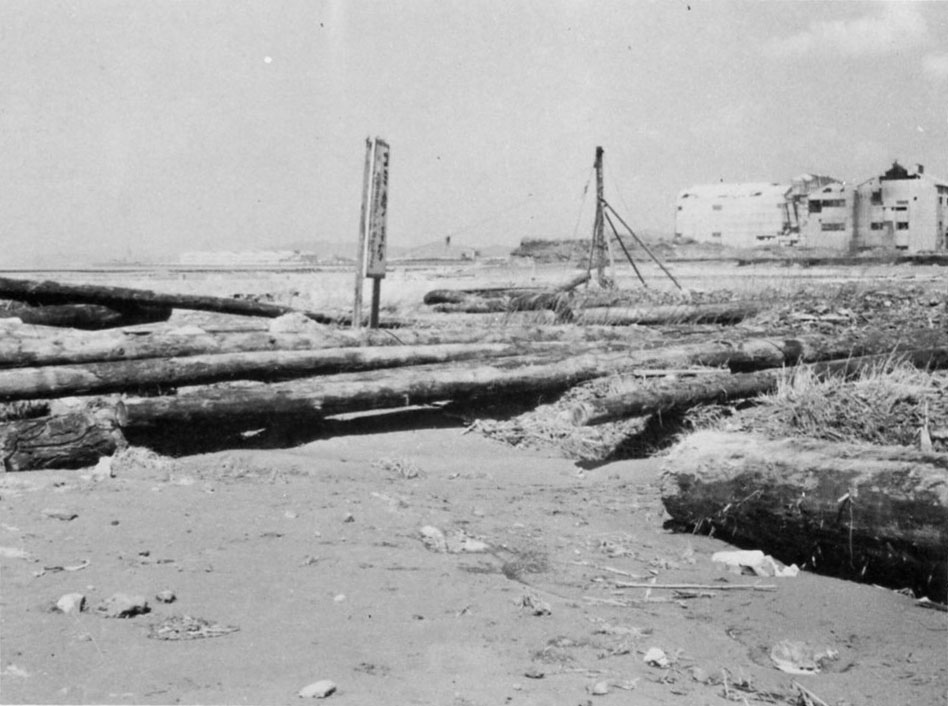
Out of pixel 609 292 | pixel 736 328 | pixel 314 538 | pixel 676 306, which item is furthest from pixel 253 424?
pixel 609 292

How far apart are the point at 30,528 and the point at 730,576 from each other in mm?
3367

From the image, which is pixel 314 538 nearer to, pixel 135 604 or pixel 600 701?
pixel 135 604

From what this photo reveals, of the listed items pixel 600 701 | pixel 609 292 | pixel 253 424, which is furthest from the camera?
pixel 609 292

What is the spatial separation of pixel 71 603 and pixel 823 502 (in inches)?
135

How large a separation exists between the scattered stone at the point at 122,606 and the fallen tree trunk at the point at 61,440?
7.96 feet

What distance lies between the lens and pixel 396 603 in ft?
12.7

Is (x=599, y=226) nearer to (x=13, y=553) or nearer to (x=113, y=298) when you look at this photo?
(x=113, y=298)

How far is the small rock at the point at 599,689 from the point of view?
314 cm

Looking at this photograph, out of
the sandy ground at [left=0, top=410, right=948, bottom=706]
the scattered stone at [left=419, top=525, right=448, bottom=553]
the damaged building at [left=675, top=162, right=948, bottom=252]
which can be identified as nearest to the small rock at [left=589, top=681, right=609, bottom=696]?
the sandy ground at [left=0, top=410, right=948, bottom=706]

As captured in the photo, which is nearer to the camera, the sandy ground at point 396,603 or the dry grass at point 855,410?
the sandy ground at point 396,603

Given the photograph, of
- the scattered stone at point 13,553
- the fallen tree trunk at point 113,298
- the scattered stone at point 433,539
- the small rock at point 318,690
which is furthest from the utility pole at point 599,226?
the small rock at point 318,690

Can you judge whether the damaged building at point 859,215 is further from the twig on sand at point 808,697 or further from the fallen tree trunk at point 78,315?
the twig on sand at point 808,697

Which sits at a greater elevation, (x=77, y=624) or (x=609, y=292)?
(x=609, y=292)

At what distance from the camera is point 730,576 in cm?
477
